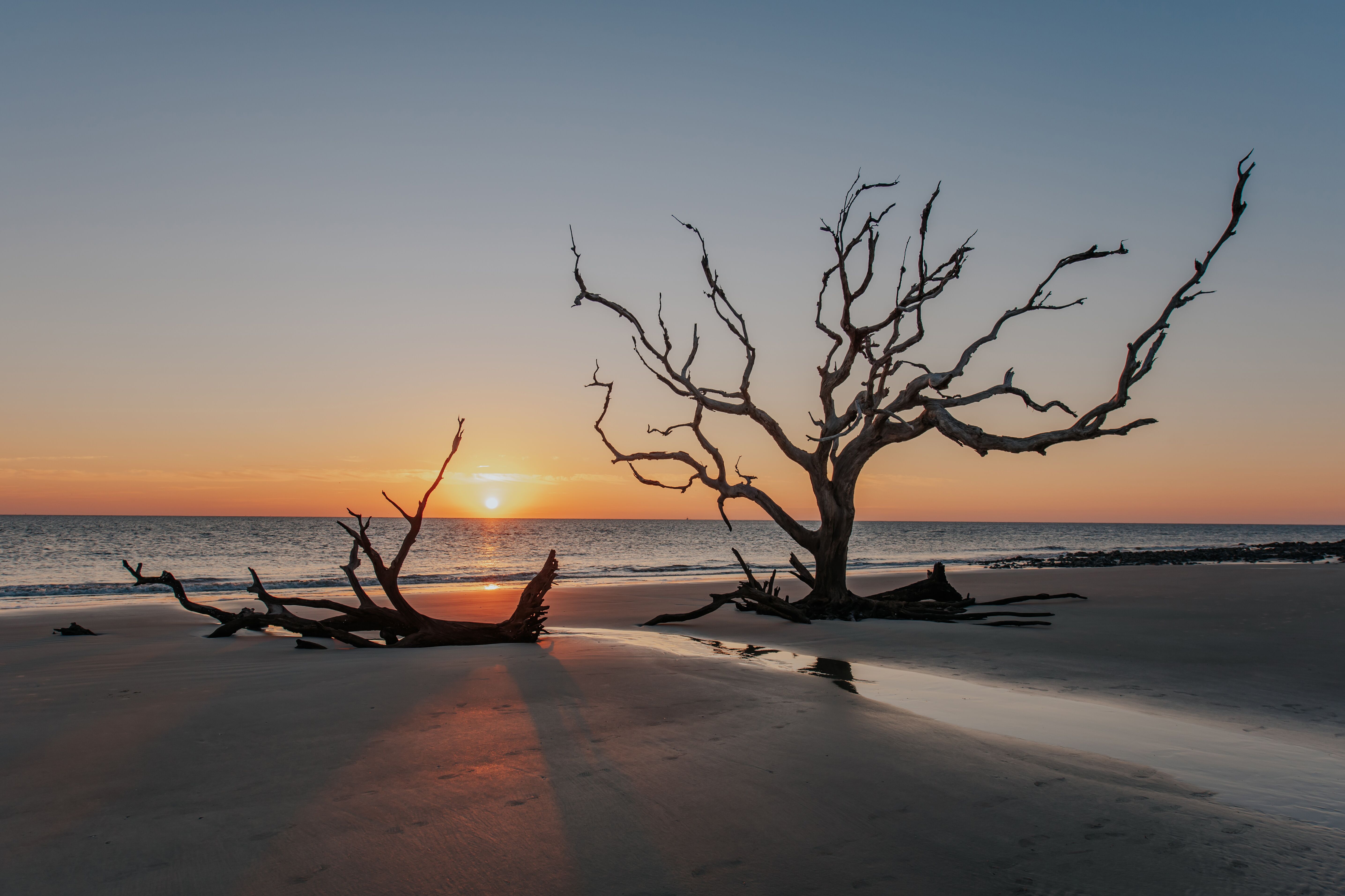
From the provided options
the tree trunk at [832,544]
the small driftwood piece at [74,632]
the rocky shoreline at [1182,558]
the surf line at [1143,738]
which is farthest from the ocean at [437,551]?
the surf line at [1143,738]

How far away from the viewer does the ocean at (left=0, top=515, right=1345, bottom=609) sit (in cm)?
2400

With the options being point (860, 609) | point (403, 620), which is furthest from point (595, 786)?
point (860, 609)

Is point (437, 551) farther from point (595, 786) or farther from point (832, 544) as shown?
point (595, 786)

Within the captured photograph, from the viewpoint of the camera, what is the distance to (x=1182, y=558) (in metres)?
31.2

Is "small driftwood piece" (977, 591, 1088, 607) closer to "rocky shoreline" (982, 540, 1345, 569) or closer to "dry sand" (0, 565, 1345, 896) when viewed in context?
"dry sand" (0, 565, 1345, 896)

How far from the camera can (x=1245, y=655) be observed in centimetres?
824

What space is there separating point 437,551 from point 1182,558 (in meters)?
40.1

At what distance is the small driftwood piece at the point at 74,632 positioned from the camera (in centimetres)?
1039

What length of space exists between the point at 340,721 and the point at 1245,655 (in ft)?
30.4

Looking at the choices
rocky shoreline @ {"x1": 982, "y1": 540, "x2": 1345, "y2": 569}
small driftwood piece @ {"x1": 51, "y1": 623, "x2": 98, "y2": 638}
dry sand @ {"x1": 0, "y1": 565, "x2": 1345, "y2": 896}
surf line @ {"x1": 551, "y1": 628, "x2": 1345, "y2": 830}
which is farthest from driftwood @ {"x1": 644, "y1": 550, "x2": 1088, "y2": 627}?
rocky shoreline @ {"x1": 982, "y1": 540, "x2": 1345, "y2": 569}

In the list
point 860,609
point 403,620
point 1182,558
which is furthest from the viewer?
point 1182,558

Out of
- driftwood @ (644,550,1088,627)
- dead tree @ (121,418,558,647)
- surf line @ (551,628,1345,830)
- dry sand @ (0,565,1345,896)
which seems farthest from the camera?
driftwood @ (644,550,1088,627)

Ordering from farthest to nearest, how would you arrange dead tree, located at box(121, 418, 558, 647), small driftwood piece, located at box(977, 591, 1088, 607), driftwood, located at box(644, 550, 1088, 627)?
1. small driftwood piece, located at box(977, 591, 1088, 607)
2. driftwood, located at box(644, 550, 1088, 627)
3. dead tree, located at box(121, 418, 558, 647)

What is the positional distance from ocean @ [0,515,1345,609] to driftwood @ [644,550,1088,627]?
11.8 meters
